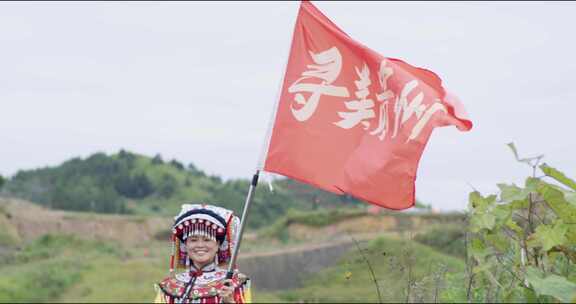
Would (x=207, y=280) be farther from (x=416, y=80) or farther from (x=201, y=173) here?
(x=201, y=173)

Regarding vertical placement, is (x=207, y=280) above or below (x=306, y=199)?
below

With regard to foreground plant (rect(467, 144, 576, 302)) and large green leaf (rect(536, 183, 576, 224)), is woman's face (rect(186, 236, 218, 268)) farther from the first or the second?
large green leaf (rect(536, 183, 576, 224))

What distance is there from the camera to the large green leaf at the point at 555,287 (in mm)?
2777

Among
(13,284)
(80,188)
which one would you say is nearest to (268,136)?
(13,284)

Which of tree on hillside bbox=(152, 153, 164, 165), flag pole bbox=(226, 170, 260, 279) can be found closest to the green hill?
tree on hillside bbox=(152, 153, 164, 165)

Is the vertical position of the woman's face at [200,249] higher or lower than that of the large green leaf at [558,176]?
lower

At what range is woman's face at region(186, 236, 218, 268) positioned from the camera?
3830 mm

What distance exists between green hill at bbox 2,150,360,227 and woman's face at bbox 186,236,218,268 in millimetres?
37363

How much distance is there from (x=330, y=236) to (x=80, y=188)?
19989 millimetres

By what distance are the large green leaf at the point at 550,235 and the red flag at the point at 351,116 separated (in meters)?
0.60

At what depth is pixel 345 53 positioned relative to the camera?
3.75 metres

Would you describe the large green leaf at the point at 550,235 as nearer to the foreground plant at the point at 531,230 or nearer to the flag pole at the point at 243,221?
the foreground plant at the point at 531,230

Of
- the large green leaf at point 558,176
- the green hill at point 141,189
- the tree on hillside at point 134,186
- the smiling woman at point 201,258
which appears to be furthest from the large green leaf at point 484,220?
the tree on hillside at point 134,186

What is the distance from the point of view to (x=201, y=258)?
12.5 ft
